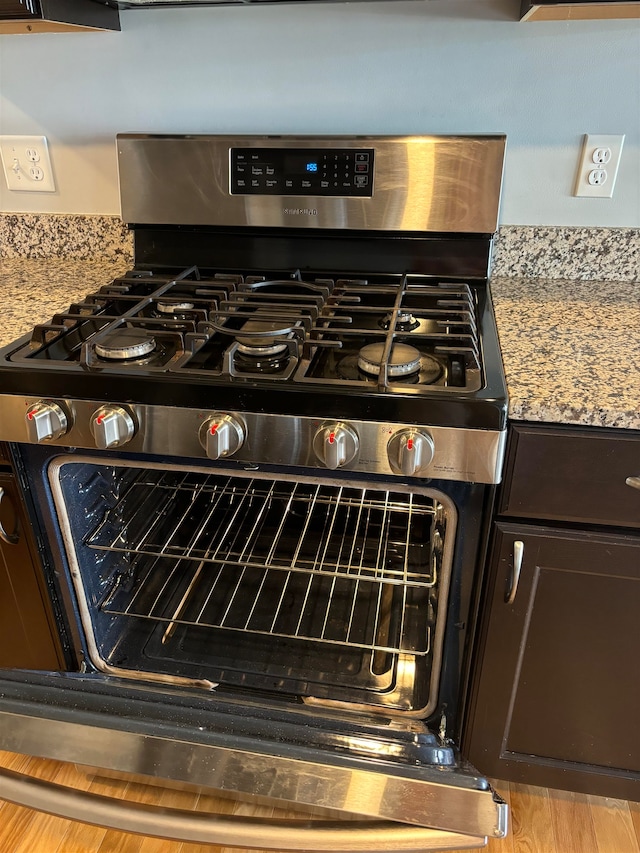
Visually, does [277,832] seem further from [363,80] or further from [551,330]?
[363,80]

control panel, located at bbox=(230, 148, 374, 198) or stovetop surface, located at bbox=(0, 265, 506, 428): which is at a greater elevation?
control panel, located at bbox=(230, 148, 374, 198)

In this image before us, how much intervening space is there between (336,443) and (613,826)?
3.29ft

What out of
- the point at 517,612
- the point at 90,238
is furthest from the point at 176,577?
the point at 90,238

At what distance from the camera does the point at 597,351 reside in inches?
39.4

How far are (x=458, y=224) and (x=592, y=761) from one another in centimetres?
102

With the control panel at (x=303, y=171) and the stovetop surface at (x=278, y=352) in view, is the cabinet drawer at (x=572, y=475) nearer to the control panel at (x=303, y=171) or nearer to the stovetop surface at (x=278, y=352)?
the stovetop surface at (x=278, y=352)

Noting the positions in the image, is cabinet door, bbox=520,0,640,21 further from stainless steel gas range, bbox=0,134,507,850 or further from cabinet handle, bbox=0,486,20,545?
cabinet handle, bbox=0,486,20,545

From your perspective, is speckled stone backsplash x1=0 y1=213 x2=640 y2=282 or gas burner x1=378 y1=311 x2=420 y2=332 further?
speckled stone backsplash x1=0 y1=213 x2=640 y2=282

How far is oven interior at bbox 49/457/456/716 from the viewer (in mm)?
1159

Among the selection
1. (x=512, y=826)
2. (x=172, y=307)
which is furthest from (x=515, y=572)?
(x=172, y=307)

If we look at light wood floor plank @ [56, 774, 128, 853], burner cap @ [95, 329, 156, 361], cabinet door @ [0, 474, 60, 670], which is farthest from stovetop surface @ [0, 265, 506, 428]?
light wood floor plank @ [56, 774, 128, 853]

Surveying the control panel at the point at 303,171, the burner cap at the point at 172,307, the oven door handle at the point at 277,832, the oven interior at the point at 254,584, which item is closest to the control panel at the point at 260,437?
the oven interior at the point at 254,584

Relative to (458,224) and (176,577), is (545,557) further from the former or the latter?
(176,577)

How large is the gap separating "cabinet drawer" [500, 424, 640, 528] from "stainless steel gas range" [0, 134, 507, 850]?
5 centimetres
